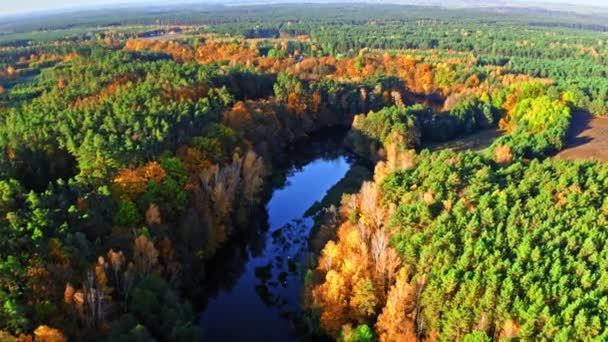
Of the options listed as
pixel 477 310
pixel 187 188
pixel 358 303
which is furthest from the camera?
pixel 187 188

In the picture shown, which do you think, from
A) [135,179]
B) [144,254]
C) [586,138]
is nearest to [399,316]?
[144,254]

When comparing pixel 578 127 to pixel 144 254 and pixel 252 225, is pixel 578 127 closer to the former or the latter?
pixel 252 225

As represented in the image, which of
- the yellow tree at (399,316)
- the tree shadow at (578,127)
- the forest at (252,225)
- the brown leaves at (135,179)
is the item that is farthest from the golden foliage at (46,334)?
the tree shadow at (578,127)

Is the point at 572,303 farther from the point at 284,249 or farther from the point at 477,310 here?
the point at 284,249

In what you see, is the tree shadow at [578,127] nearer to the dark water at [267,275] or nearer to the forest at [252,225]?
the forest at [252,225]

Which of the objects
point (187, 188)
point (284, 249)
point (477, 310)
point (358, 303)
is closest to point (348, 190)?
point (284, 249)

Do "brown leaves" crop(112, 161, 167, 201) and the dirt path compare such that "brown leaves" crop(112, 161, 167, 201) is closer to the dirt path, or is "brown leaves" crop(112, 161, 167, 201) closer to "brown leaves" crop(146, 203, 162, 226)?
"brown leaves" crop(146, 203, 162, 226)

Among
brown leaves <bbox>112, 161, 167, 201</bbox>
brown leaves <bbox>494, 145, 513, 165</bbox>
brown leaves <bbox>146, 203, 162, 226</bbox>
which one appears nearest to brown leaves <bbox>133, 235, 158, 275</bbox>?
brown leaves <bbox>146, 203, 162, 226</bbox>
